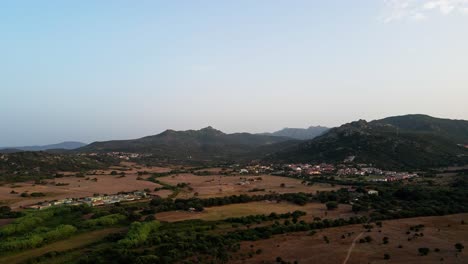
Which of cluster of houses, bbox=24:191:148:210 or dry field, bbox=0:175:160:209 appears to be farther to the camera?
dry field, bbox=0:175:160:209

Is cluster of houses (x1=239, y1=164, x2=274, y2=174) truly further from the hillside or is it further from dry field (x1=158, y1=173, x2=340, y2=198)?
the hillside

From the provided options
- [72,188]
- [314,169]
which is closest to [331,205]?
[314,169]

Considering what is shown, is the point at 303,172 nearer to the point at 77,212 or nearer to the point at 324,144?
the point at 324,144

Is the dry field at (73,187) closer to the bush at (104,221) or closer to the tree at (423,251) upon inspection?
the bush at (104,221)

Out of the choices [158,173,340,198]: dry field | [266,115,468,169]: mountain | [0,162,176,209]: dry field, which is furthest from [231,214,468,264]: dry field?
[266,115,468,169]: mountain

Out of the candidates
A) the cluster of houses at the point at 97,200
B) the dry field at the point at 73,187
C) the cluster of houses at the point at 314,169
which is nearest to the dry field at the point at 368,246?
the cluster of houses at the point at 97,200

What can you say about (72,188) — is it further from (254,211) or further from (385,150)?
(385,150)
